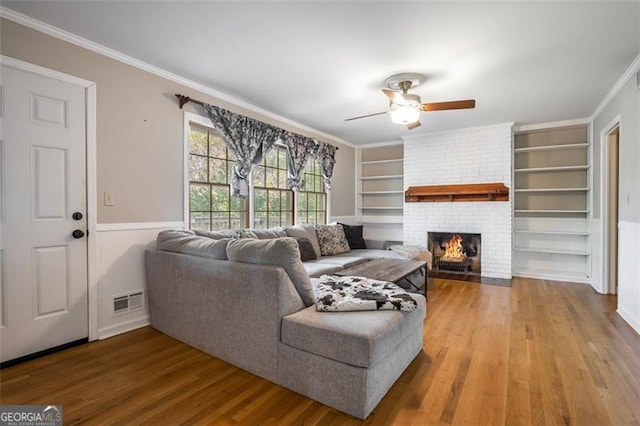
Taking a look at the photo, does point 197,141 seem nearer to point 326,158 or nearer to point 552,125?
point 326,158

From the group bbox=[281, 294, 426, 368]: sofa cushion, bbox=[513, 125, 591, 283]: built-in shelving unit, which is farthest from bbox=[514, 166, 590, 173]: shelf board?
bbox=[281, 294, 426, 368]: sofa cushion

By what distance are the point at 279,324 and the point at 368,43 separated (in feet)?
7.47

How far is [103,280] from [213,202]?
1.39m

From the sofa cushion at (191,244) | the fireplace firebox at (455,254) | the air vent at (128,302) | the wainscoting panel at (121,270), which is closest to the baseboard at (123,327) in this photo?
the wainscoting panel at (121,270)

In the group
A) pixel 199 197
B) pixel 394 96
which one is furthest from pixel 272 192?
pixel 394 96

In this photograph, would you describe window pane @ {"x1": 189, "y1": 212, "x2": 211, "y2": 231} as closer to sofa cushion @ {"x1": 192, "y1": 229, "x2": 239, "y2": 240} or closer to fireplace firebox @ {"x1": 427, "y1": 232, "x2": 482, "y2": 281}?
sofa cushion @ {"x1": 192, "y1": 229, "x2": 239, "y2": 240}

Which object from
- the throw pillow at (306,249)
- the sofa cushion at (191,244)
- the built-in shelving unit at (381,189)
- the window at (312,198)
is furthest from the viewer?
the built-in shelving unit at (381,189)

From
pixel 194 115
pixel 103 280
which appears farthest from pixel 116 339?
pixel 194 115

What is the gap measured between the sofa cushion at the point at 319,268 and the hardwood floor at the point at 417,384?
1.20 m

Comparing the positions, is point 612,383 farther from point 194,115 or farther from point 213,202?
point 194,115

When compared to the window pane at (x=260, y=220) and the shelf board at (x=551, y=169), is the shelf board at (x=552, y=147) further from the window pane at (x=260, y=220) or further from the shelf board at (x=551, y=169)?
the window pane at (x=260, y=220)

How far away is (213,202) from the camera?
378 centimetres

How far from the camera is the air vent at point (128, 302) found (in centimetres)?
285

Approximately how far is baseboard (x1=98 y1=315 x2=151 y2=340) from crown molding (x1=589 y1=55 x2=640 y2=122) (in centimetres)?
517
